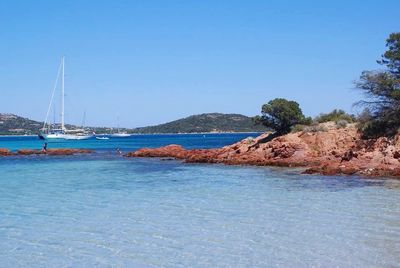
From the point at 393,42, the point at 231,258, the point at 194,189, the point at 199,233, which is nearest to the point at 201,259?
the point at 231,258

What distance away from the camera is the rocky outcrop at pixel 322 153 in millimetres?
34031

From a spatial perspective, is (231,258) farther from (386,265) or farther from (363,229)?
(363,229)

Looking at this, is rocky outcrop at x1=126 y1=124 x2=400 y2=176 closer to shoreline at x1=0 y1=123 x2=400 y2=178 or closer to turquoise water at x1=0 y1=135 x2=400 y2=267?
shoreline at x1=0 y1=123 x2=400 y2=178

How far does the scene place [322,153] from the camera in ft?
141

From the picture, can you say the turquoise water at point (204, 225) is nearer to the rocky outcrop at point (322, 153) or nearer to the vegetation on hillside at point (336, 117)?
the rocky outcrop at point (322, 153)

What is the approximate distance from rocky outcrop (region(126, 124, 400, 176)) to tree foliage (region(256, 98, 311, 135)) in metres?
1.89

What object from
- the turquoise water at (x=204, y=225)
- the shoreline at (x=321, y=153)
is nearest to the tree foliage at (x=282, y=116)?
the shoreline at (x=321, y=153)

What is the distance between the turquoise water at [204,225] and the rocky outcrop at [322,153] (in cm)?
587


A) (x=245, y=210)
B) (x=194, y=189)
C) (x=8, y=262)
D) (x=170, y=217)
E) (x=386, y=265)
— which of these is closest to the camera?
(x=386, y=265)

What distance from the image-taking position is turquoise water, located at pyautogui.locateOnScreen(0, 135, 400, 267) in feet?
41.4

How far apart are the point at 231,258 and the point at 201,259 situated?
754mm

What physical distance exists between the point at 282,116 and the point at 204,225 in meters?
39.7

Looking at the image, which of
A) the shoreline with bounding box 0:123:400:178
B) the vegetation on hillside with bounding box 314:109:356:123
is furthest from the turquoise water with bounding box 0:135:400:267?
the vegetation on hillside with bounding box 314:109:356:123

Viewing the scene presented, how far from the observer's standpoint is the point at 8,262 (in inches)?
491
